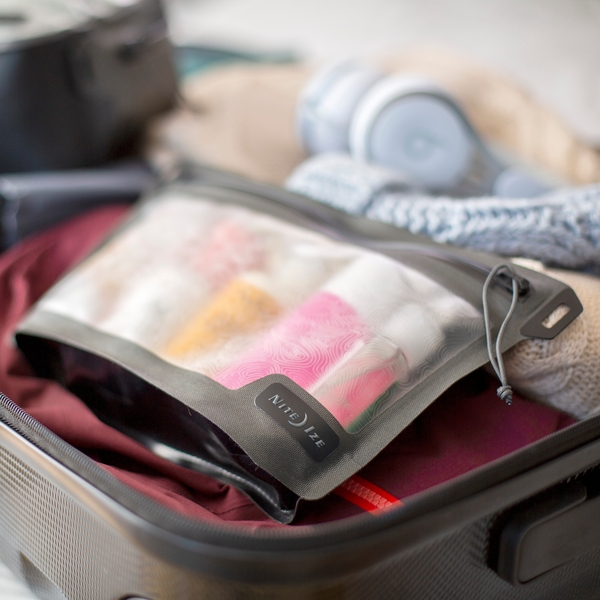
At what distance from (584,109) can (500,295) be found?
1.98 ft

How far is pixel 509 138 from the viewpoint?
93 cm

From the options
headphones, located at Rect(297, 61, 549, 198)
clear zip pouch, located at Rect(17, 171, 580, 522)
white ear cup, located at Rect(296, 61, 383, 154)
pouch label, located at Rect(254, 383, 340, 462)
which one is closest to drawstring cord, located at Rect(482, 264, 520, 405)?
clear zip pouch, located at Rect(17, 171, 580, 522)

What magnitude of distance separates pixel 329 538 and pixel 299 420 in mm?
123

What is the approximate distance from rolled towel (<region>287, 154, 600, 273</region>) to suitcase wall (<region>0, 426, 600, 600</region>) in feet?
0.85

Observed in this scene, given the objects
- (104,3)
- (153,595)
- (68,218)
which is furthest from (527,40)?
(153,595)

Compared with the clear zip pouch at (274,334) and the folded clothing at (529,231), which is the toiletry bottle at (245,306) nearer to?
the clear zip pouch at (274,334)

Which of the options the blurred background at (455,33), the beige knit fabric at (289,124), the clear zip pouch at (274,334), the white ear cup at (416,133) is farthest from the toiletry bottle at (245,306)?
the blurred background at (455,33)

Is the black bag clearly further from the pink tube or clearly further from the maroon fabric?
the pink tube

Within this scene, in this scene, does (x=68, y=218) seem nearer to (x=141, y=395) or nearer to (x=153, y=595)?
(x=141, y=395)

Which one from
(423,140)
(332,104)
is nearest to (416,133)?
(423,140)

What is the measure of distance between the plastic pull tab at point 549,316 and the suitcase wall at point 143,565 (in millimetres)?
153

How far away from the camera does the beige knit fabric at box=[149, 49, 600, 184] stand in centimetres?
90

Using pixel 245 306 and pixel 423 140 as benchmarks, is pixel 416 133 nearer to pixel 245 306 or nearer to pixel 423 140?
pixel 423 140

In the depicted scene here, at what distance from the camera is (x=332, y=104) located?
32.0 inches
